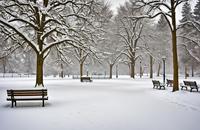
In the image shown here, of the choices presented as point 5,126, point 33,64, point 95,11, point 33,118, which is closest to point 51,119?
point 33,118

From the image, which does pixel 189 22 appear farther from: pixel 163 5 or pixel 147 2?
pixel 147 2

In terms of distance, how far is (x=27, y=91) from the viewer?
13164 mm

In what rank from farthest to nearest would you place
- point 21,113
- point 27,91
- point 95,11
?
point 95,11 < point 27,91 < point 21,113

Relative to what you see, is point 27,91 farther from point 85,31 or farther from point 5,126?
point 85,31

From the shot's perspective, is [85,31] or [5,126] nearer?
[5,126]

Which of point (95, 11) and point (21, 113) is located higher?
point (95, 11)

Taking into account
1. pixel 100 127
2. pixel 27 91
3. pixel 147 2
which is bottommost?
pixel 100 127

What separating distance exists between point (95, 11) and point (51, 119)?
16165 mm

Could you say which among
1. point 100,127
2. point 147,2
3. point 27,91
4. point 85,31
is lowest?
point 100,127

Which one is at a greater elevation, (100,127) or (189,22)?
(189,22)

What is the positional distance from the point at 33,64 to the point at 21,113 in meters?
80.9

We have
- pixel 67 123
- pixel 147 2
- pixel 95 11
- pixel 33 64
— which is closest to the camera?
pixel 67 123

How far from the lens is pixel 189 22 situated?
2092 cm

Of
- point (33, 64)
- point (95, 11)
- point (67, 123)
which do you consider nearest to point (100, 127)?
point (67, 123)
